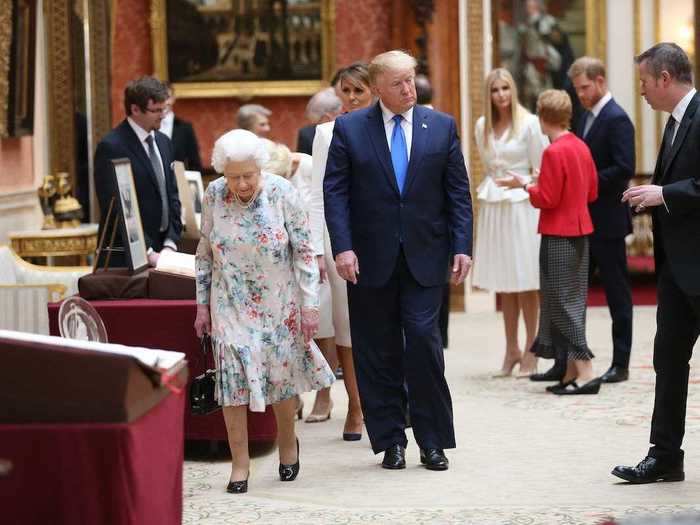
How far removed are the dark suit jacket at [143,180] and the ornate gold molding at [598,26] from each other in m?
8.90

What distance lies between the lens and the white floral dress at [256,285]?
19.2 ft

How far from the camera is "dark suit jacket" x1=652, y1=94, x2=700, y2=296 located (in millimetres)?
5480

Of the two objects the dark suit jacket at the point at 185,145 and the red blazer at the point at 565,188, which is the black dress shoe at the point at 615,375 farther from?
the dark suit jacket at the point at 185,145

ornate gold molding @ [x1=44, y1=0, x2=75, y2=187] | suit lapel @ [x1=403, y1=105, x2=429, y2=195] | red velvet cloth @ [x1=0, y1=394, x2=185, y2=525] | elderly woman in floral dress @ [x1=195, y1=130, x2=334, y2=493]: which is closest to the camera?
red velvet cloth @ [x1=0, y1=394, x2=185, y2=525]

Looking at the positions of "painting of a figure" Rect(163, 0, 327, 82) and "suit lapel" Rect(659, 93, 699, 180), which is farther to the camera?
"painting of a figure" Rect(163, 0, 327, 82)

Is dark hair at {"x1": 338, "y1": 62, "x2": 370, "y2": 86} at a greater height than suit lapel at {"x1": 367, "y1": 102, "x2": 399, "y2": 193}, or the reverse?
dark hair at {"x1": 338, "y1": 62, "x2": 370, "y2": 86}

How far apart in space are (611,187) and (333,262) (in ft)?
7.43

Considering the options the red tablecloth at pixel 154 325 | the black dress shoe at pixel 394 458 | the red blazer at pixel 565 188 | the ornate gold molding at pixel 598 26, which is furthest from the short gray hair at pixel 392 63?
the ornate gold molding at pixel 598 26

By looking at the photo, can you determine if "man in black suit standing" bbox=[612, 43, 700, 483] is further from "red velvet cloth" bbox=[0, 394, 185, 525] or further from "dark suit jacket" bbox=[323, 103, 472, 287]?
"red velvet cloth" bbox=[0, 394, 185, 525]

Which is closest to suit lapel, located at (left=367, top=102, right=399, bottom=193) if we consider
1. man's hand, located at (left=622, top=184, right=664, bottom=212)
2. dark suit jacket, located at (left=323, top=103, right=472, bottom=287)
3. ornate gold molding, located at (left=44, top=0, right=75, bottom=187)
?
dark suit jacket, located at (left=323, top=103, right=472, bottom=287)

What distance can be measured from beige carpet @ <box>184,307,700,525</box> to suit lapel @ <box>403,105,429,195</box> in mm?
1307

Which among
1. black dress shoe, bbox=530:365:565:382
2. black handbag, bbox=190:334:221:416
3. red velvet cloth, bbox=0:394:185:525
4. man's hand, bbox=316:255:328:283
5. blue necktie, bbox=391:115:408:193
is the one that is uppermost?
blue necktie, bbox=391:115:408:193

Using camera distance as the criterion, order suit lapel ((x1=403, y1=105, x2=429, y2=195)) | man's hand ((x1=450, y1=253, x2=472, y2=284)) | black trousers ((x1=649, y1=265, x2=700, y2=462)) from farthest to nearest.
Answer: suit lapel ((x1=403, y1=105, x2=429, y2=195))
man's hand ((x1=450, y1=253, x2=472, y2=284))
black trousers ((x1=649, y1=265, x2=700, y2=462))

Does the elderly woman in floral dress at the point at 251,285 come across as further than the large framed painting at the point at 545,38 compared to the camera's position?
No
